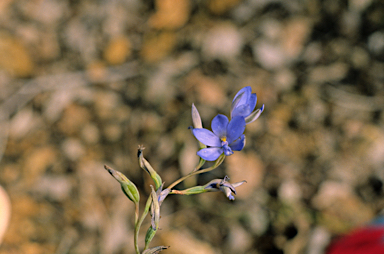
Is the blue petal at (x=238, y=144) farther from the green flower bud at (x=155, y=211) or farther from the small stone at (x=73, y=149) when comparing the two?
the small stone at (x=73, y=149)

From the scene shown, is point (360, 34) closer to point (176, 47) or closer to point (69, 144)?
point (176, 47)

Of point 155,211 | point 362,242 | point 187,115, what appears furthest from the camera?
point 187,115

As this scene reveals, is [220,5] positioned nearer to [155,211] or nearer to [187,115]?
[187,115]

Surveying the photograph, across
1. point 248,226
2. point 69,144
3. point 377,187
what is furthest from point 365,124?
point 69,144

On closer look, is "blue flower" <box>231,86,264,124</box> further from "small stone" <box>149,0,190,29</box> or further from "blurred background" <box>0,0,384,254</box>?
"small stone" <box>149,0,190,29</box>

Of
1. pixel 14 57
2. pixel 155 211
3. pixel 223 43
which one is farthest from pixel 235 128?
pixel 14 57
